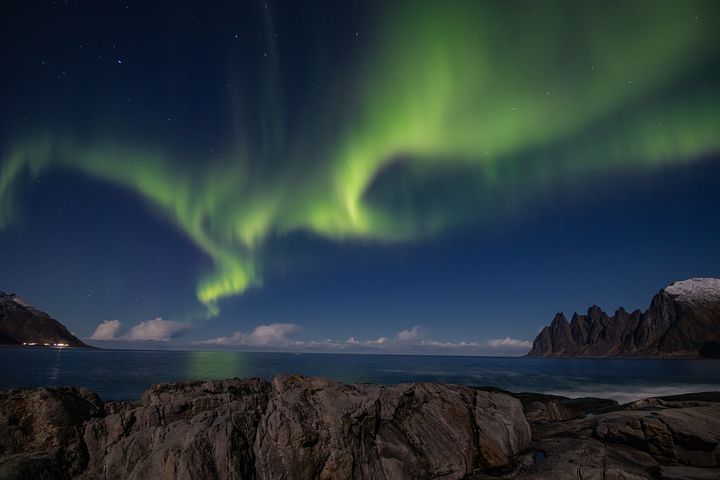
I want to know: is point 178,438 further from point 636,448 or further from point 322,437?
point 636,448

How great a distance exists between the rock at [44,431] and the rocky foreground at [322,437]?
0.14 ft

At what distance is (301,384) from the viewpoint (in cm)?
1706

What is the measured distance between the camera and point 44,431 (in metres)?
15.0

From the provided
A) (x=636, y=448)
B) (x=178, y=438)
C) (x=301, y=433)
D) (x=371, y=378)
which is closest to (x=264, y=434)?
(x=301, y=433)

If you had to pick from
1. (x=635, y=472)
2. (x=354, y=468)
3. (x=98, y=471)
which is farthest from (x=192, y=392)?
(x=635, y=472)

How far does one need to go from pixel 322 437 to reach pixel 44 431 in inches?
461

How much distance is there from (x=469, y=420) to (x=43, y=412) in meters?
19.0

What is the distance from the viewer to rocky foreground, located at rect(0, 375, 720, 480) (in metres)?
13.4

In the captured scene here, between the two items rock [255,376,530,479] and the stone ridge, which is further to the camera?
rock [255,376,530,479]

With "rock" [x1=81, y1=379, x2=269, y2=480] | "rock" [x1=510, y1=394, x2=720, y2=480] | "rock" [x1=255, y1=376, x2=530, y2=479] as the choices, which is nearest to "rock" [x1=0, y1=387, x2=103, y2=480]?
"rock" [x1=81, y1=379, x2=269, y2=480]

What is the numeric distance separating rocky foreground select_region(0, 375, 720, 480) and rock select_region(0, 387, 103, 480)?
0.14ft

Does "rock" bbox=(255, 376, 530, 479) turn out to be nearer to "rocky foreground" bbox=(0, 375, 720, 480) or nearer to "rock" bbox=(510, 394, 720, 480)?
"rocky foreground" bbox=(0, 375, 720, 480)

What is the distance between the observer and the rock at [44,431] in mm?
13172

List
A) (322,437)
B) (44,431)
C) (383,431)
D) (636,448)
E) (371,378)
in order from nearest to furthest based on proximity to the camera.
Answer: (322,437), (44,431), (383,431), (636,448), (371,378)
